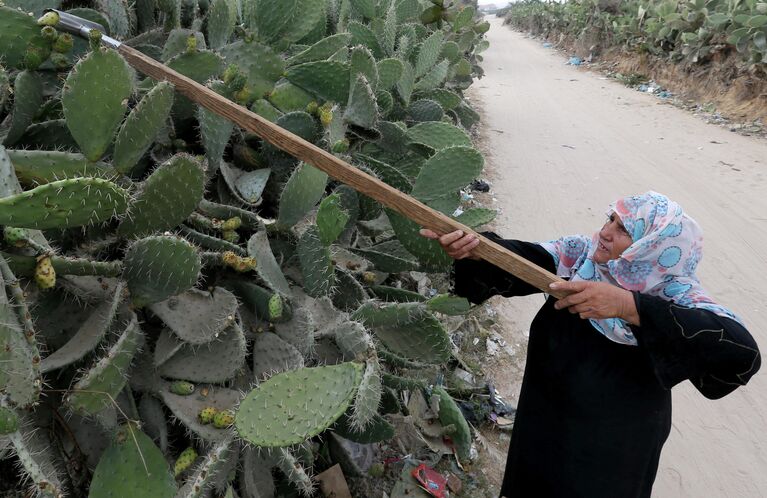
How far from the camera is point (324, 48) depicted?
7.79 ft

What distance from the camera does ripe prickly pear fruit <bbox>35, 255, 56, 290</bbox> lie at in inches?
37.8

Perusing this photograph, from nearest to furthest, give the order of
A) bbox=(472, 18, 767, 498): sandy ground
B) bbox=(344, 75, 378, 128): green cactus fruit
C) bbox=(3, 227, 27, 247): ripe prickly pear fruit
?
bbox=(3, 227, 27, 247): ripe prickly pear fruit < bbox=(344, 75, 378, 128): green cactus fruit < bbox=(472, 18, 767, 498): sandy ground

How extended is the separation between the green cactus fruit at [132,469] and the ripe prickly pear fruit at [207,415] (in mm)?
115

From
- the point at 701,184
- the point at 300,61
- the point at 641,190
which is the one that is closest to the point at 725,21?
the point at 701,184

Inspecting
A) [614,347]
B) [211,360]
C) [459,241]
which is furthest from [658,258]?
[211,360]

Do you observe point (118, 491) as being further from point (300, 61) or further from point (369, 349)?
point (300, 61)

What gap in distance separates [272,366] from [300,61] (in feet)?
4.78

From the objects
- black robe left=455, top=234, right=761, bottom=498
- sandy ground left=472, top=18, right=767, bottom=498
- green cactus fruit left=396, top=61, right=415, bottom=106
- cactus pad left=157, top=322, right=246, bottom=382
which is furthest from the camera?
green cactus fruit left=396, top=61, right=415, bottom=106

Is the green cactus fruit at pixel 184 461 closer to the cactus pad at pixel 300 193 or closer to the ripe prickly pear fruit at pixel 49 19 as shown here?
the cactus pad at pixel 300 193

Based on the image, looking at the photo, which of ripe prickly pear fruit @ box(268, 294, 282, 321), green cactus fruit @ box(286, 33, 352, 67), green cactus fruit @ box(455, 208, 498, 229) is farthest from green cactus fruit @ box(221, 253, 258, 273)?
green cactus fruit @ box(286, 33, 352, 67)

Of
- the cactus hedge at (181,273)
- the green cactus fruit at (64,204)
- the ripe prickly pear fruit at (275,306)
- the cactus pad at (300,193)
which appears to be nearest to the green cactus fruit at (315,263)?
the cactus hedge at (181,273)

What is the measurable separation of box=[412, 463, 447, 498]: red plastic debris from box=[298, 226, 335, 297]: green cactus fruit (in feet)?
2.72

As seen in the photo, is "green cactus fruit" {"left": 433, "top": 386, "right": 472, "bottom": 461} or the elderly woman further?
"green cactus fruit" {"left": 433, "top": 386, "right": 472, "bottom": 461}

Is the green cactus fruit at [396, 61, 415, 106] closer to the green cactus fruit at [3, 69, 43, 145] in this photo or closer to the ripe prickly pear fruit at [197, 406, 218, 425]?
the green cactus fruit at [3, 69, 43, 145]
